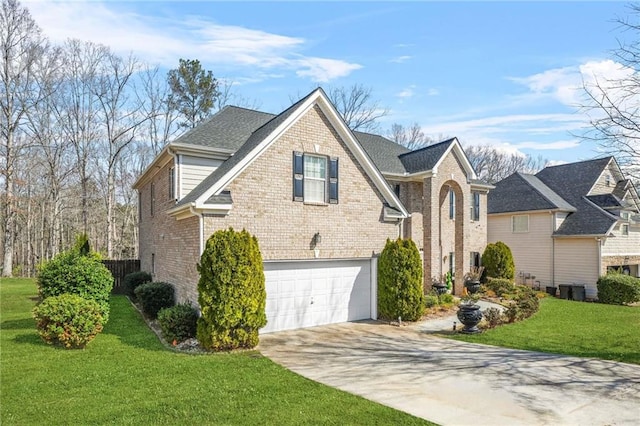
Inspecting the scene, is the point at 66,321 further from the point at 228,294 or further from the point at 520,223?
the point at 520,223

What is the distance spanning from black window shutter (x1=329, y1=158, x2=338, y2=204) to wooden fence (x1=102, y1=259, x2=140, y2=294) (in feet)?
46.2

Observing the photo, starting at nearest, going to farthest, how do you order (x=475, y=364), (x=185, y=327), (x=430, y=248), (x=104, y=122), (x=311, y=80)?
1. (x=475, y=364)
2. (x=185, y=327)
3. (x=430, y=248)
4. (x=311, y=80)
5. (x=104, y=122)

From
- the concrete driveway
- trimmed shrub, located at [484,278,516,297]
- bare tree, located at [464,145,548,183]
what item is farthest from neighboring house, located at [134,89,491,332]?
bare tree, located at [464,145,548,183]

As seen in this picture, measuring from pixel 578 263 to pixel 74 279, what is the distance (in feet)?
82.6

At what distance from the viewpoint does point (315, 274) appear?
12.7m

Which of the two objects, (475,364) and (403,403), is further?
(475,364)

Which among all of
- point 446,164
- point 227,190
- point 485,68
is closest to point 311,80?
point 446,164

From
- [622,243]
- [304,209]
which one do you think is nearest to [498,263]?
[622,243]

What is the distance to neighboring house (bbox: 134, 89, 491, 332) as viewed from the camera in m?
11.3

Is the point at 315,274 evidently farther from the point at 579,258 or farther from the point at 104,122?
the point at 104,122

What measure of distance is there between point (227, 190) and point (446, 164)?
12.4 m

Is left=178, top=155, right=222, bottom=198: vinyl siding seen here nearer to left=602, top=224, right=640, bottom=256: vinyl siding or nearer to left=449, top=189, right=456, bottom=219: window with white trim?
left=449, top=189, right=456, bottom=219: window with white trim

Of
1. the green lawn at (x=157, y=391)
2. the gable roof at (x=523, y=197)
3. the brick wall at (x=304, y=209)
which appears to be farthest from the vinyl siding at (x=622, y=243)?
the green lawn at (x=157, y=391)

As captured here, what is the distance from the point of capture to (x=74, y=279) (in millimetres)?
11430
